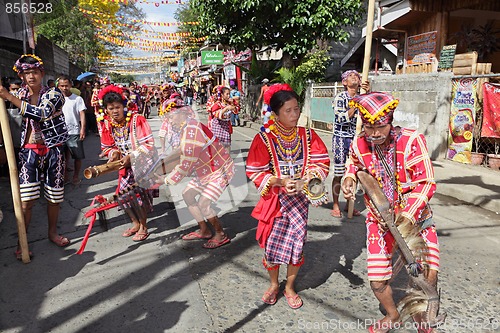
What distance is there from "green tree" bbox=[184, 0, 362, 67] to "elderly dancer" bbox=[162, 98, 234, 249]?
10.0 meters

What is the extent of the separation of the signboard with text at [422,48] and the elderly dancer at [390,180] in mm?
11315

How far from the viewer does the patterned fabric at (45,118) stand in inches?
150

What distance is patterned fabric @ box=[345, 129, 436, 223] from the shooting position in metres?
2.33

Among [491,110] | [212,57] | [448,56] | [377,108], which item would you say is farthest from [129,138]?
[212,57]

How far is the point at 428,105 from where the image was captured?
8.63 meters

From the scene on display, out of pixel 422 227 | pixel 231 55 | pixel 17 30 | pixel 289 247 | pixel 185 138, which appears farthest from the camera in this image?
pixel 231 55

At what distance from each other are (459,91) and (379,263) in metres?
6.81

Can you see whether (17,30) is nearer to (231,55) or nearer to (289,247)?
(289,247)

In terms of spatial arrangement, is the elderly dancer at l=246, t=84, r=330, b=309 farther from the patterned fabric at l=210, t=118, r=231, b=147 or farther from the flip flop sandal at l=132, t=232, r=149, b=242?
the patterned fabric at l=210, t=118, r=231, b=147

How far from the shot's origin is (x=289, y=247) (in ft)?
9.91

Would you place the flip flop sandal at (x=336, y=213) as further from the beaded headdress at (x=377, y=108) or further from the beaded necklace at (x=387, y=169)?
the beaded headdress at (x=377, y=108)

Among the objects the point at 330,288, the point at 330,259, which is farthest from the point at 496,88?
the point at 330,288

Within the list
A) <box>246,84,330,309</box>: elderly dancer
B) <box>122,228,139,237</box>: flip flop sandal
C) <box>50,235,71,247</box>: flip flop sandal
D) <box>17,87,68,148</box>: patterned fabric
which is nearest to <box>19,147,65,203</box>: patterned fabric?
<box>17,87,68,148</box>: patterned fabric

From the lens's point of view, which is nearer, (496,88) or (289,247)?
(289,247)
